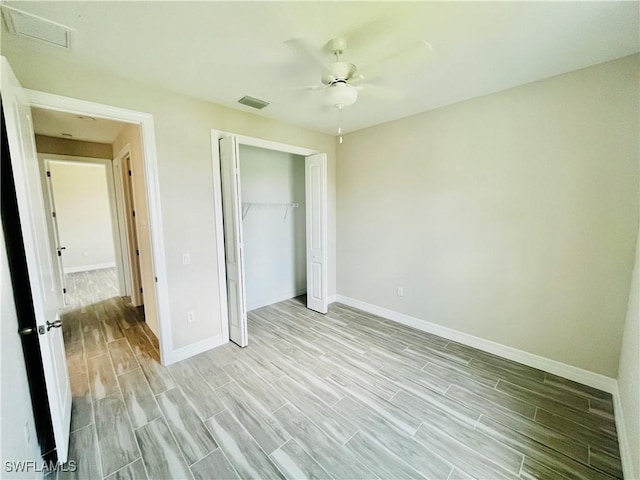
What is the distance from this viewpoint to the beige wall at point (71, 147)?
3.72 metres

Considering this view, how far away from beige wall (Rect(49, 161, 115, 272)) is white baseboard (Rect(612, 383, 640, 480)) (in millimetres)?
8926

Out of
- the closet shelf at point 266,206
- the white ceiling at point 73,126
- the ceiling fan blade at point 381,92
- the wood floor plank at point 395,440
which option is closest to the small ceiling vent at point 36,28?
the white ceiling at point 73,126

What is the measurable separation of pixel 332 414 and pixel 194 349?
1702mm

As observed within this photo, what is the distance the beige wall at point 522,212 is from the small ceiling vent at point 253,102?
1.62m

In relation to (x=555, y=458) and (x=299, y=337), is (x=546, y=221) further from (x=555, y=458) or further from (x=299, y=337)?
(x=299, y=337)

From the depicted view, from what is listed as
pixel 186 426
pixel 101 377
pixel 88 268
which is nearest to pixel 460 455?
pixel 186 426

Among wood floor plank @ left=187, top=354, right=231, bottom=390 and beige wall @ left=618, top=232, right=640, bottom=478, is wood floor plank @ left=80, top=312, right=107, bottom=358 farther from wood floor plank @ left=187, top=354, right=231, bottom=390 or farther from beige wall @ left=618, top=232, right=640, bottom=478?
beige wall @ left=618, top=232, right=640, bottom=478

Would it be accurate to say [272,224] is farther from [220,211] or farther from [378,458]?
[378,458]

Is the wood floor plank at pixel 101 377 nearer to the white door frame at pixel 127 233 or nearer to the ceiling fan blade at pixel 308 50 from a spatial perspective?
the white door frame at pixel 127 233

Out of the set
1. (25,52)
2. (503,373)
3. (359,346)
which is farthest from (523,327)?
(25,52)

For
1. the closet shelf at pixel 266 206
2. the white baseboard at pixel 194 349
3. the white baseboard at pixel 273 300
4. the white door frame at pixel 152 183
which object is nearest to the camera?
the white door frame at pixel 152 183

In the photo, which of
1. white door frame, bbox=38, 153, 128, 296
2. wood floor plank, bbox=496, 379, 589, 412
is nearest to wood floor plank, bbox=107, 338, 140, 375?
white door frame, bbox=38, 153, 128, 296

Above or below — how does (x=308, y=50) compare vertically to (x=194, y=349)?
above

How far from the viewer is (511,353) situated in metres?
2.67
